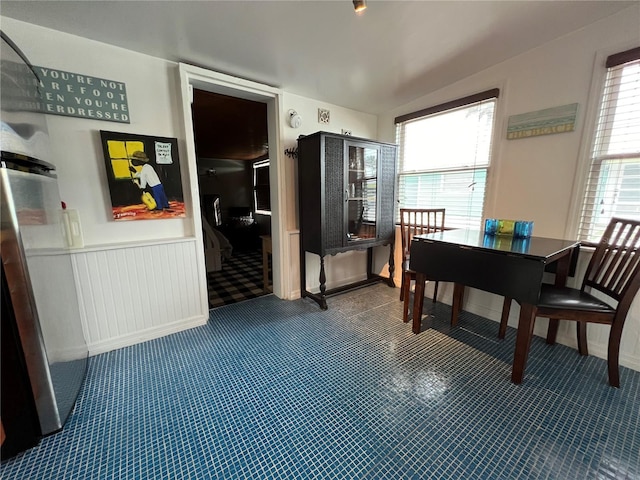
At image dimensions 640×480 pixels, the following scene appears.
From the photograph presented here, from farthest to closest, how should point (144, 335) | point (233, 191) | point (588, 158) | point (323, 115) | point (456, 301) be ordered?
1. point (233, 191)
2. point (323, 115)
3. point (456, 301)
4. point (144, 335)
5. point (588, 158)

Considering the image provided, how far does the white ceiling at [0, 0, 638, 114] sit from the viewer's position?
58.1 inches

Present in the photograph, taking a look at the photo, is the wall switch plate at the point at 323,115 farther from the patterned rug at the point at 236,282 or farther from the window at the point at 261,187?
the window at the point at 261,187

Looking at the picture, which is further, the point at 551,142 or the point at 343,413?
the point at 551,142

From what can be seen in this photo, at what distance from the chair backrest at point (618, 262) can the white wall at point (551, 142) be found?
0.60ft

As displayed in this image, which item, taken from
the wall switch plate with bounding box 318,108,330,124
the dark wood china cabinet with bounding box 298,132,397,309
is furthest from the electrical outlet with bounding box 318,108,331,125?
the dark wood china cabinet with bounding box 298,132,397,309

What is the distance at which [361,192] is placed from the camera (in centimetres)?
280

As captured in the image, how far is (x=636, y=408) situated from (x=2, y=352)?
10.3ft

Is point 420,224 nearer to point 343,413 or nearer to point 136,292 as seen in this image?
point 343,413

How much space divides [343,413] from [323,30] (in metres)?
2.38

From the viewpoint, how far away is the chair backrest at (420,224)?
8.50ft

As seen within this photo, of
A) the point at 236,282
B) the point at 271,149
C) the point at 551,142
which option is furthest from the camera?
the point at 236,282

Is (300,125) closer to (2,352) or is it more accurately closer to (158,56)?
(158,56)

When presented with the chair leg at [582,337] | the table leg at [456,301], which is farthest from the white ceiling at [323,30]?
the chair leg at [582,337]

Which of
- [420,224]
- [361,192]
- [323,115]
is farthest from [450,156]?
[323,115]
